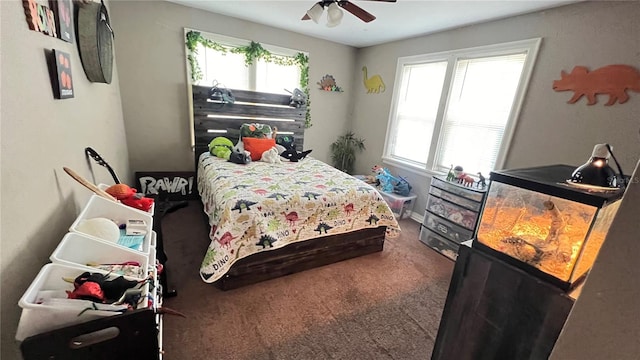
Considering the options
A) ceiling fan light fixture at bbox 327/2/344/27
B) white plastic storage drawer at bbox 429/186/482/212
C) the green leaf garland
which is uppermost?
ceiling fan light fixture at bbox 327/2/344/27

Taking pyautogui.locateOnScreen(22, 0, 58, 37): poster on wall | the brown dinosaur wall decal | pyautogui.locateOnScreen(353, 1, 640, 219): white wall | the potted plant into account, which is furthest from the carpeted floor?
the potted plant

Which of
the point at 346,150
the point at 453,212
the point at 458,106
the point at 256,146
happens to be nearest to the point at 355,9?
the point at 458,106

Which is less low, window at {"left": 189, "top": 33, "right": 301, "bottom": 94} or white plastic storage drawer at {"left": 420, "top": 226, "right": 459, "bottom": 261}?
window at {"left": 189, "top": 33, "right": 301, "bottom": 94}

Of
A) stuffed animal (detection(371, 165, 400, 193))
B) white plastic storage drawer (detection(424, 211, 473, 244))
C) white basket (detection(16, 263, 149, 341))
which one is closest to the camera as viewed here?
white basket (detection(16, 263, 149, 341))

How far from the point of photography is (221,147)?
131 inches

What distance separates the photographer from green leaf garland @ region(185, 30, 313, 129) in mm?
3262

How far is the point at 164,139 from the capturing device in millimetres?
3465

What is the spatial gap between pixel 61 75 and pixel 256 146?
2.21m

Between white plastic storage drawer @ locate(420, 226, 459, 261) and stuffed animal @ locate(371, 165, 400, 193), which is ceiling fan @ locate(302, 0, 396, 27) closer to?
stuffed animal @ locate(371, 165, 400, 193)

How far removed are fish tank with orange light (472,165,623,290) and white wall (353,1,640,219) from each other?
5.24 feet

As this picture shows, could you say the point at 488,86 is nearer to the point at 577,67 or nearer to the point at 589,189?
the point at 577,67

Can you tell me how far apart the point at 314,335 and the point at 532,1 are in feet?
10.6

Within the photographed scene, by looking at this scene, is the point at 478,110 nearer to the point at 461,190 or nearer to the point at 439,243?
the point at 461,190

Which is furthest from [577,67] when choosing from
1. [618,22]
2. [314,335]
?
[314,335]
